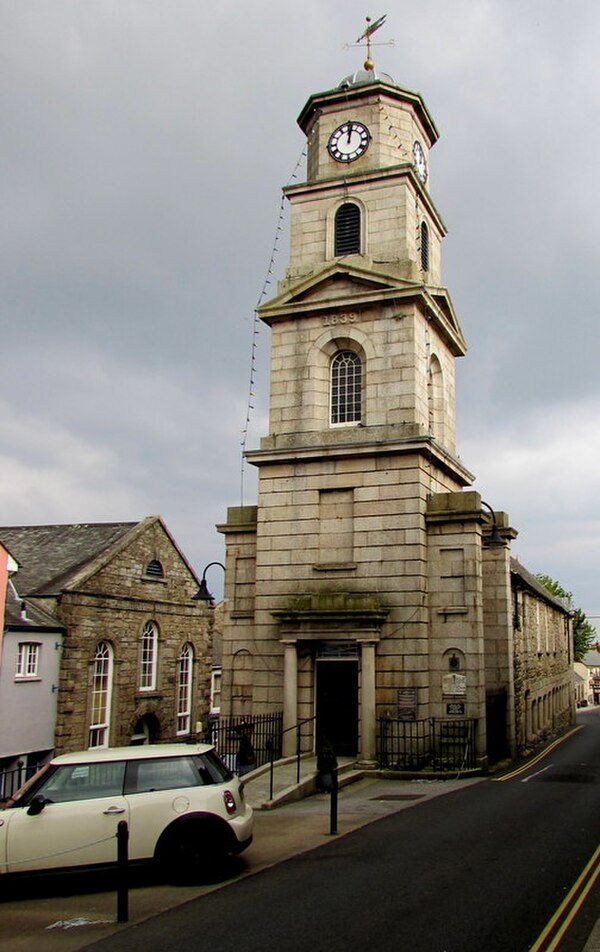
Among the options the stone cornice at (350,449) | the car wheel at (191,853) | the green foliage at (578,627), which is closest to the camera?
the car wheel at (191,853)

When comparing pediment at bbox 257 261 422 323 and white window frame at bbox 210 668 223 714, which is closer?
pediment at bbox 257 261 422 323

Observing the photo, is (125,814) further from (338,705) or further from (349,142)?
(349,142)

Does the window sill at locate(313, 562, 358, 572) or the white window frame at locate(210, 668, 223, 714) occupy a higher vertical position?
the window sill at locate(313, 562, 358, 572)

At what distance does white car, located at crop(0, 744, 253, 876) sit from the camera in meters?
9.17

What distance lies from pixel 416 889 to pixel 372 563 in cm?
1230

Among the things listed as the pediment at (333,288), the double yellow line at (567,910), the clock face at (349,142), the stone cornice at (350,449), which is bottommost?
the double yellow line at (567,910)

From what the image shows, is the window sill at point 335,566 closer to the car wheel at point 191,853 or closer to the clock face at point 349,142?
the car wheel at point 191,853

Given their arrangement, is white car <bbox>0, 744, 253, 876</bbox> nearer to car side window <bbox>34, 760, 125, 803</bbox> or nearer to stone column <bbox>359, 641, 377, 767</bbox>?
car side window <bbox>34, 760, 125, 803</bbox>

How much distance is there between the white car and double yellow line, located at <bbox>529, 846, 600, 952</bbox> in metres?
3.70

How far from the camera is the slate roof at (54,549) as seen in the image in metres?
28.7

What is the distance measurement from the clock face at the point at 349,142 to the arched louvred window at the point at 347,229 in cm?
163

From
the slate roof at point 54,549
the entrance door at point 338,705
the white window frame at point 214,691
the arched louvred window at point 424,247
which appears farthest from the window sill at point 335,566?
the white window frame at point 214,691

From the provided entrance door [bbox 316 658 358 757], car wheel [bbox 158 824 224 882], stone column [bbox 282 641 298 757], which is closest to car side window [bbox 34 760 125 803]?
car wheel [bbox 158 824 224 882]

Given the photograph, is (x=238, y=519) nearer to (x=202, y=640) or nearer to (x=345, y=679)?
(x=345, y=679)
